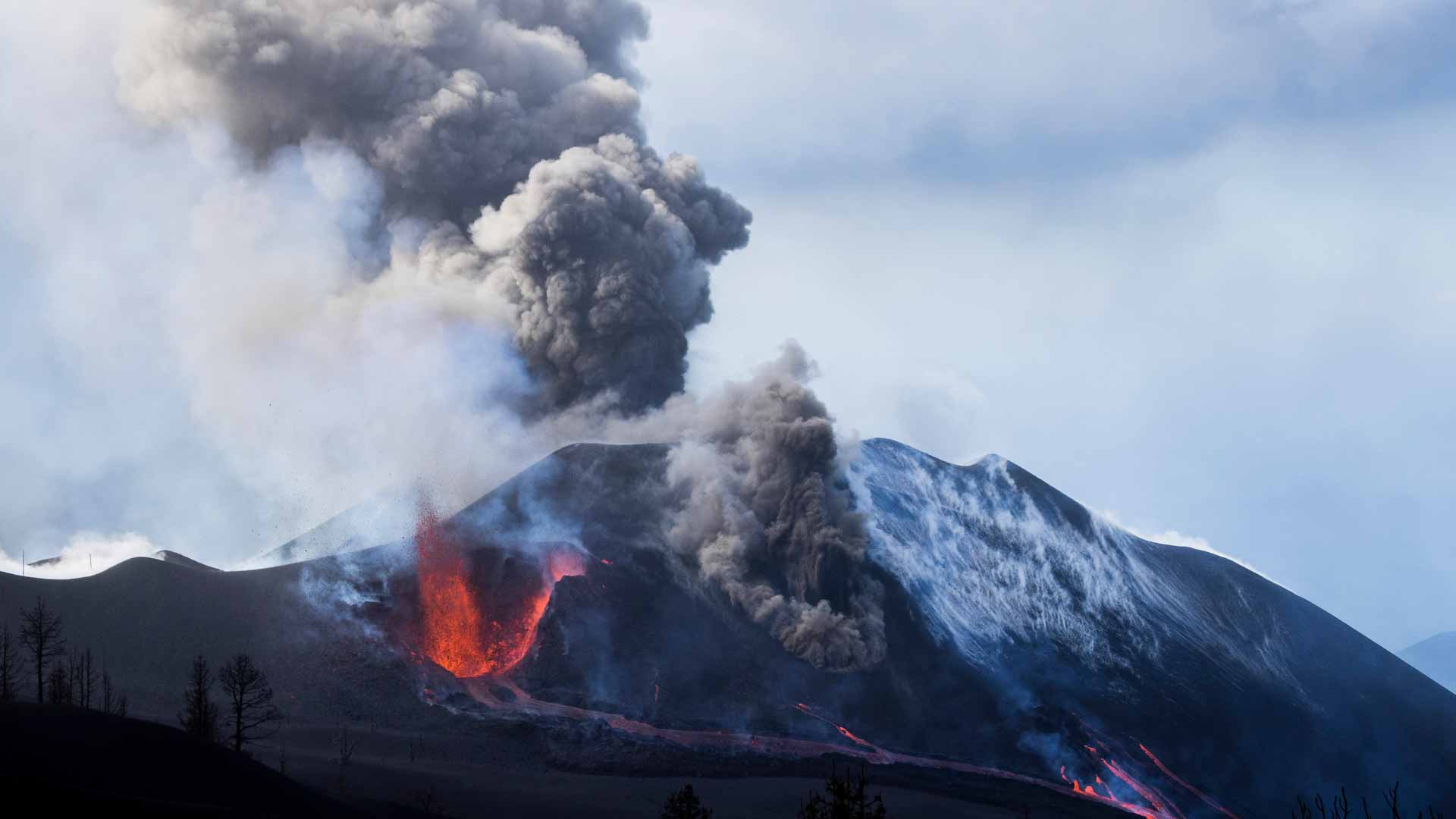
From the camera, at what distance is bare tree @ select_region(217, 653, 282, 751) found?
57.2 metres

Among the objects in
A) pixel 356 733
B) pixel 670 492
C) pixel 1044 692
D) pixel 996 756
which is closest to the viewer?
pixel 356 733

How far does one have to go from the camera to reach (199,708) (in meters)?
56.2

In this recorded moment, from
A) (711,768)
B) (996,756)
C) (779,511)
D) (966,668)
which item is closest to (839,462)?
(779,511)

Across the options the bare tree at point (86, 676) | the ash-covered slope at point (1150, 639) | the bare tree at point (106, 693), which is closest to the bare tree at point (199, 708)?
the bare tree at point (106, 693)

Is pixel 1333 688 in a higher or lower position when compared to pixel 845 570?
lower

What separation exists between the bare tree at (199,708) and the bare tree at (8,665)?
6.25 m

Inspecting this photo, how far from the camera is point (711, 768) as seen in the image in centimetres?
6638

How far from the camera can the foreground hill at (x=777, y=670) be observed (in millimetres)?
69375

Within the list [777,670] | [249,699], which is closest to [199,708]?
[249,699]

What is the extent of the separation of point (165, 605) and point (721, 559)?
2887 cm

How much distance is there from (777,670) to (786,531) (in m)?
9.73

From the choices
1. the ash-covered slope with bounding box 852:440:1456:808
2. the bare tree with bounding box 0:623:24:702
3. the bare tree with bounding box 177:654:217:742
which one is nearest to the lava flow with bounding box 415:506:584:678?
the bare tree with bounding box 177:654:217:742

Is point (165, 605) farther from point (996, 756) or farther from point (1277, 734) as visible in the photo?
point (1277, 734)

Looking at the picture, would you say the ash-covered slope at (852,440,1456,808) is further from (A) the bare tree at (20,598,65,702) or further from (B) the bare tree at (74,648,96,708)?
(A) the bare tree at (20,598,65,702)
